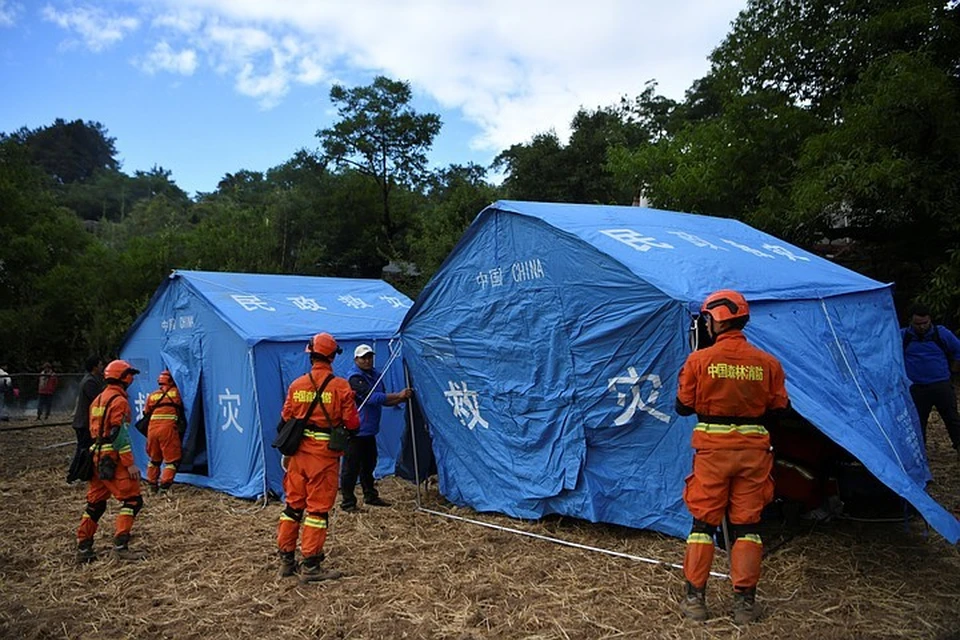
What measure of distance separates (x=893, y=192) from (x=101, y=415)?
10560mm

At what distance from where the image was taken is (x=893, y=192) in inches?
409

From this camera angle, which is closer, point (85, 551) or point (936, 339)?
point (85, 551)

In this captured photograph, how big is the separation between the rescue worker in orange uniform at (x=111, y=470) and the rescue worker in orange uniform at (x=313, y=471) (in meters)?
1.44

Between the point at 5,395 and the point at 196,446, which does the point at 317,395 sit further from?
the point at 5,395

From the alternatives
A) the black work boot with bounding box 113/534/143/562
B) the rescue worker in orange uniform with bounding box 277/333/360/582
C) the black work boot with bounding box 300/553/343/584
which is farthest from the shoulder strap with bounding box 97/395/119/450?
the black work boot with bounding box 300/553/343/584

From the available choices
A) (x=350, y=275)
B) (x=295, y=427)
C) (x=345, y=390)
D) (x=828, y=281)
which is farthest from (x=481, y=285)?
(x=350, y=275)

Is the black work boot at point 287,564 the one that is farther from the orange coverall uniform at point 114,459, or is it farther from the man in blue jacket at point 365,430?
the man in blue jacket at point 365,430

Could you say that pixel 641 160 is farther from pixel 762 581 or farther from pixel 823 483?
pixel 762 581

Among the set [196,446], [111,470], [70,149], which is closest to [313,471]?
[111,470]

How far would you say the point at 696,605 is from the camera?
3857 mm

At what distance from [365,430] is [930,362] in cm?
538

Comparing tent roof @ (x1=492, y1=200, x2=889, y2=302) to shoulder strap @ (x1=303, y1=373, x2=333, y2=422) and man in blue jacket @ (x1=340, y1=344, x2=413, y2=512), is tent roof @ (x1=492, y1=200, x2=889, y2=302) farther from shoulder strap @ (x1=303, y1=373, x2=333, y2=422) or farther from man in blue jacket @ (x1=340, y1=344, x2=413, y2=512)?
shoulder strap @ (x1=303, y1=373, x2=333, y2=422)

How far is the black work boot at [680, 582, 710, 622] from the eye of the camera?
151 inches

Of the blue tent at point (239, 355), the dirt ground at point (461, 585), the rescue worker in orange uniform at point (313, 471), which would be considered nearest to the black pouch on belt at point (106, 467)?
the dirt ground at point (461, 585)
